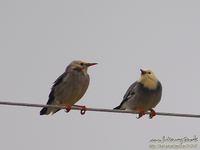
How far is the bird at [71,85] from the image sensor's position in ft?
29.9

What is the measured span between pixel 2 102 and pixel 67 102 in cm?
311

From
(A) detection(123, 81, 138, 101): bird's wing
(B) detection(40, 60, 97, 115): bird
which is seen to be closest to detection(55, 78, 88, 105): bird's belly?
(B) detection(40, 60, 97, 115): bird

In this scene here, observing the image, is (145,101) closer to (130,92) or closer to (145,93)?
(145,93)

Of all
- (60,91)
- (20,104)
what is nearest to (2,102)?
(20,104)

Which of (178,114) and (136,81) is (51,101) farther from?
(178,114)

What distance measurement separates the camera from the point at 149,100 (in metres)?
9.48

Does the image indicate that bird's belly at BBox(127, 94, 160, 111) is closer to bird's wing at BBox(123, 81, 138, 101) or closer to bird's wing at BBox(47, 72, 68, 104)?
bird's wing at BBox(123, 81, 138, 101)

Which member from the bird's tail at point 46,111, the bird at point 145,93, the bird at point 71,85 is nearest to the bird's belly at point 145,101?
the bird at point 145,93

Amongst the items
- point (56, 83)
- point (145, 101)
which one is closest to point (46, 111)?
point (56, 83)

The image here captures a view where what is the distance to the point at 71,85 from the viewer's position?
913cm

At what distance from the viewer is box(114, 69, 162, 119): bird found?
374 inches

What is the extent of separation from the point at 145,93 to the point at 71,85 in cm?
185

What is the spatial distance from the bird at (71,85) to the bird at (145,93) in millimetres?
1284

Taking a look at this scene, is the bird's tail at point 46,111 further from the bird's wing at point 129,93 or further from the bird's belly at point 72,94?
the bird's wing at point 129,93
